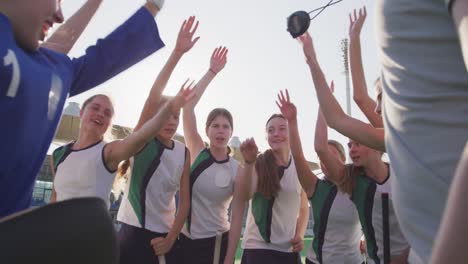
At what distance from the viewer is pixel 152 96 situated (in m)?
3.37

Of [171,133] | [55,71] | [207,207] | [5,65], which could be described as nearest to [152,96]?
[171,133]

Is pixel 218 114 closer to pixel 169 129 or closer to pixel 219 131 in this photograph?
pixel 219 131

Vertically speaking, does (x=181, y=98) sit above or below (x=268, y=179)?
above

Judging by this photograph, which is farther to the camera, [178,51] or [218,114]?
[218,114]

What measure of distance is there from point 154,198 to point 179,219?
32 cm

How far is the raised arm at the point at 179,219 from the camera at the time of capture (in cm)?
354

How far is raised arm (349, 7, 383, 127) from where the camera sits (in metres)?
2.47

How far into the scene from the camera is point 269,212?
4270 mm

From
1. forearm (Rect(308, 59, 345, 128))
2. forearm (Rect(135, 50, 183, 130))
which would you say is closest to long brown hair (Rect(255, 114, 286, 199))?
forearm (Rect(135, 50, 183, 130))

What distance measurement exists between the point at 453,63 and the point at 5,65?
108cm

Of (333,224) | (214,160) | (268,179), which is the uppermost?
(214,160)

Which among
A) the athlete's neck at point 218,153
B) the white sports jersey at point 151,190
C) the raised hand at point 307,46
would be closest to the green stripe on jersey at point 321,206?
the athlete's neck at point 218,153

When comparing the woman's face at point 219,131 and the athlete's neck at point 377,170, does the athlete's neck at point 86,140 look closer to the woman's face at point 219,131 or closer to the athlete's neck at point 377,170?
the woman's face at point 219,131

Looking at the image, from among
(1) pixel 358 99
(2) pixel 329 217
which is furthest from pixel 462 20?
(2) pixel 329 217
